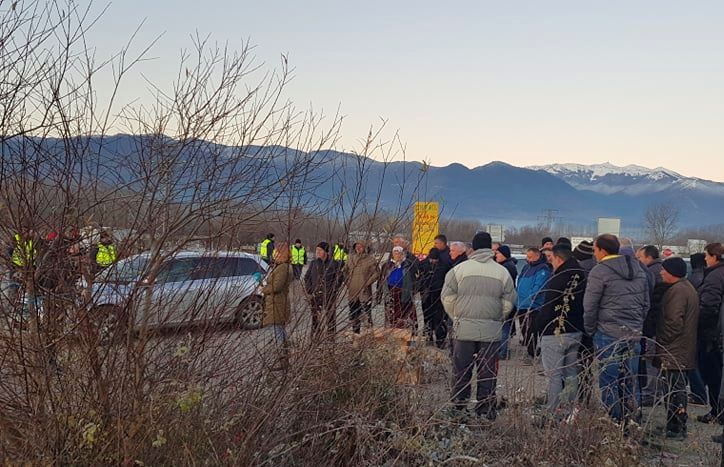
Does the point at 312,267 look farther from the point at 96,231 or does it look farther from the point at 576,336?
the point at 576,336

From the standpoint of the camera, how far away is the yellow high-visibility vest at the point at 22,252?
347cm

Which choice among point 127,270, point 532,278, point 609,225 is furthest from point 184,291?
point 609,225

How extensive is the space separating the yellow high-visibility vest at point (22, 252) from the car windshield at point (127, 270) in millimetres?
400

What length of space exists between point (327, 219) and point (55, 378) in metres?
1.97

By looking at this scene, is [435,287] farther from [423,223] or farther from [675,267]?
[423,223]

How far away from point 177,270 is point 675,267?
4789mm

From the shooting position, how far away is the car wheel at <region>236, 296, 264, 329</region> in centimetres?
455

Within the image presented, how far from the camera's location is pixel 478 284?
6.60m

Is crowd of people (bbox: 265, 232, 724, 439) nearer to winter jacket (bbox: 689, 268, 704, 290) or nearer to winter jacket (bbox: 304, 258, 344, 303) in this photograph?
winter jacket (bbox: 304, 258, 344, 303)

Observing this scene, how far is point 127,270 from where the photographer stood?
386cm

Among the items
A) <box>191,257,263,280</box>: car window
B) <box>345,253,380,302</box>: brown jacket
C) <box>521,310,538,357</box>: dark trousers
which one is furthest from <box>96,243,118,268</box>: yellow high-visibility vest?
<box>521,310,538,357</box>: dark trousers

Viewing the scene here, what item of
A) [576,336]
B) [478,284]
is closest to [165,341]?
[478,284]

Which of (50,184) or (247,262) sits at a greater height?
(50,184)

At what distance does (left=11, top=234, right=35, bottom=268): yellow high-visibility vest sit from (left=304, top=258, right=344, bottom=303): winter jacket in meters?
1.85
